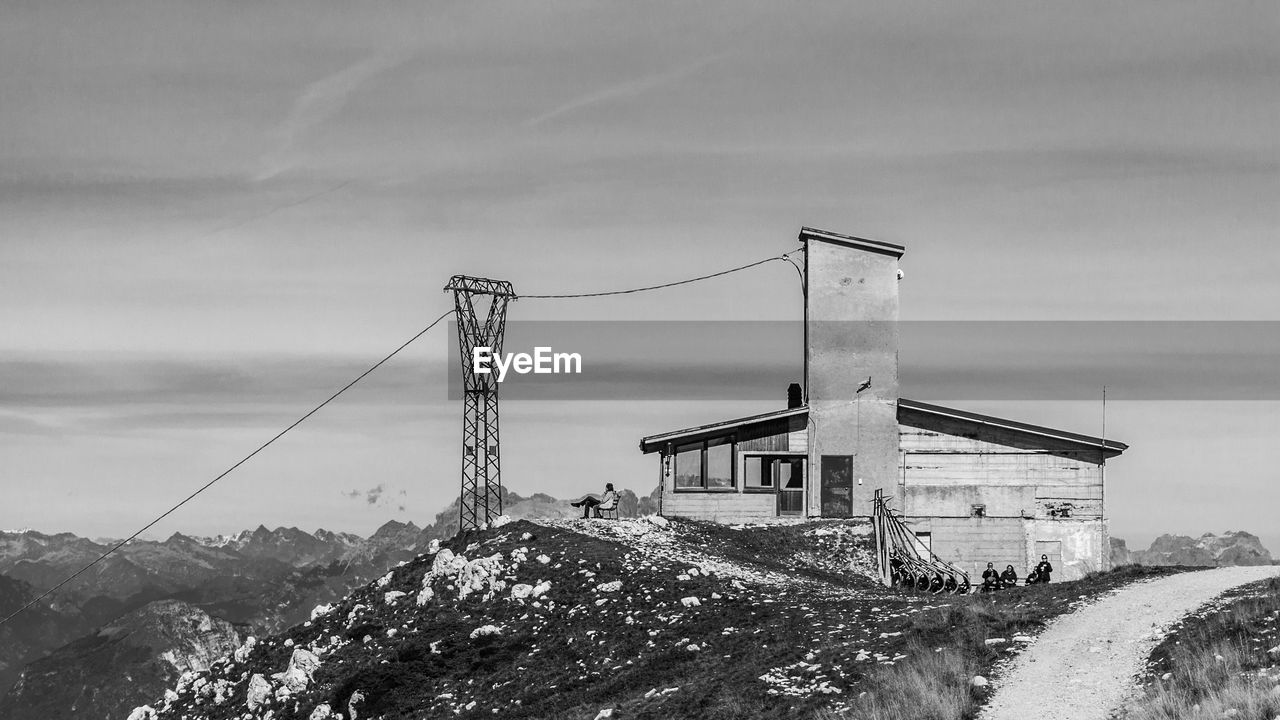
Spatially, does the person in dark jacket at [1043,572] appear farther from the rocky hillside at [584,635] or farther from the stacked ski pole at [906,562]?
the rocky hillside at [584,635]

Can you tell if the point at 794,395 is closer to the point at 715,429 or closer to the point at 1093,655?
the point at 715,429

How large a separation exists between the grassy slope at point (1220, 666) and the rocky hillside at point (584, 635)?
5.02 m

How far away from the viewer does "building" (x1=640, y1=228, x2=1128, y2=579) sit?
47.5 m

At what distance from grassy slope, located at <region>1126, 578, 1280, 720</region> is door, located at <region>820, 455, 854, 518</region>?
20309mm

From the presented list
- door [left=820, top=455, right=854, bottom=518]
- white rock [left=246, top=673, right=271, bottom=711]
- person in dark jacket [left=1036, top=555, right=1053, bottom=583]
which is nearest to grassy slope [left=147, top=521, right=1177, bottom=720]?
white rock [left=246, top=673, right=271, bottom=711]

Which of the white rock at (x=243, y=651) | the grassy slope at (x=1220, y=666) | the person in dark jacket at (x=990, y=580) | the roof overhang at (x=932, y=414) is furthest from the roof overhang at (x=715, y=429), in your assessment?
the grassy slope at (x=1220, y=666)

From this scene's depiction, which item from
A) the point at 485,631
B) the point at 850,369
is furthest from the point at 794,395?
the point at 485,631

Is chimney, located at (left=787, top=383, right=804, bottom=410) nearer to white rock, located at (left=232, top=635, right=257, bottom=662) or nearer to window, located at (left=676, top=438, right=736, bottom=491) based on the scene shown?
window, located at (left=676, top=438, right=736, bottom=491)

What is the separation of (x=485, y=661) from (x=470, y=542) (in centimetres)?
992

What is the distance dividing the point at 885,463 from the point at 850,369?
3499 mm

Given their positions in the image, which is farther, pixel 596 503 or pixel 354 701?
pixel 596 503

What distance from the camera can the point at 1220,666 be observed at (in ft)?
73.0

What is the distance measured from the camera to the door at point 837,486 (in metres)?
48.1

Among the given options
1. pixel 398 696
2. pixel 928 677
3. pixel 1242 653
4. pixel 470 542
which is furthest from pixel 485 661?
pixel 1242 653
